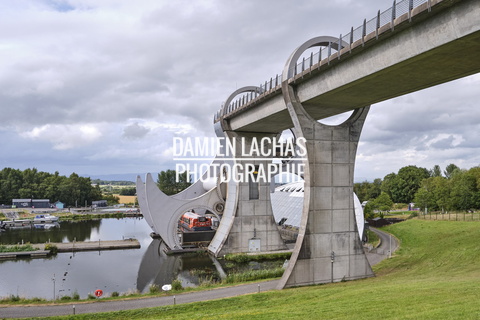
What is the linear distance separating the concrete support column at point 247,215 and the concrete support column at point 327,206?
12347 millimetres

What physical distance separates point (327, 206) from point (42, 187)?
294 ft

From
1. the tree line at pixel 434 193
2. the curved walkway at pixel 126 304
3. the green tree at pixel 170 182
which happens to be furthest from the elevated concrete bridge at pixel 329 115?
the green tree at pixel 170 182

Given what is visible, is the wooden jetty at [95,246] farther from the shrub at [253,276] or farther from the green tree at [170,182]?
the green tree at [170,182]

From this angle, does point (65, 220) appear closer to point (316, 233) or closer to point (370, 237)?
point (370, 237)

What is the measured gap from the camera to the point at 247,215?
3472cm

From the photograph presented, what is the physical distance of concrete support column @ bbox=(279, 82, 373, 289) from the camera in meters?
21.9

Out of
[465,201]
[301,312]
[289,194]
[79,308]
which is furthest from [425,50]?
[465,201]

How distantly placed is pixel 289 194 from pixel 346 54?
33510mm

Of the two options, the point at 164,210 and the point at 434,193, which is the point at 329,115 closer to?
the point at 164,210

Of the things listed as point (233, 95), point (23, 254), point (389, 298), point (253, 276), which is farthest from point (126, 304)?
point (23, 254)

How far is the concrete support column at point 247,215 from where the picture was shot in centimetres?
3425

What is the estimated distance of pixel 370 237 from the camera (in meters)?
39.8

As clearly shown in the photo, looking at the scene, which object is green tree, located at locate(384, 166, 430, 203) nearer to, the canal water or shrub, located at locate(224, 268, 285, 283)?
the canal water

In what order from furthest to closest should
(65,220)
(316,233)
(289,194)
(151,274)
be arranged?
(65,220), (289,194), (151,274), (316,233)
